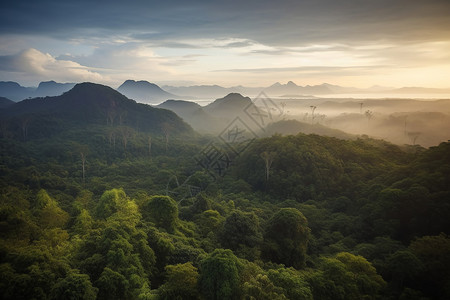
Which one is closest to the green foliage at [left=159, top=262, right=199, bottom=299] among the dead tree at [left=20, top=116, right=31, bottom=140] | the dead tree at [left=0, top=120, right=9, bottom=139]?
the dead tree at [left=20, top=116, right=31, bottom=140]

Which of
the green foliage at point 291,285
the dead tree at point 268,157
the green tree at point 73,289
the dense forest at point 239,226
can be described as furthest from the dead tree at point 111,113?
the green foliage at point 291,285

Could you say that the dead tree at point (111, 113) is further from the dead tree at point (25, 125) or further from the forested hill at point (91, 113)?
the dead tree at point (25, 125)

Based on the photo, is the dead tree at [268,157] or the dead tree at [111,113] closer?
the dead tree at [268,157]

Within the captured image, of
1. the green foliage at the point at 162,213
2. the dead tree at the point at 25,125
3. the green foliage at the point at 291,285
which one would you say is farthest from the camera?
the dead tree at the point at 25,125

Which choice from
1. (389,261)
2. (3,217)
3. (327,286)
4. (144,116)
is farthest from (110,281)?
(144,116)

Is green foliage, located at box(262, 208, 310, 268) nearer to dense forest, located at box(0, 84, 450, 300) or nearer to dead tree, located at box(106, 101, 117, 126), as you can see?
dense forest, located at box(0, 84, 450, 300)

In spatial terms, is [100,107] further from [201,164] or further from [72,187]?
[72,187]

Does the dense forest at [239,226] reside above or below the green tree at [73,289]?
below

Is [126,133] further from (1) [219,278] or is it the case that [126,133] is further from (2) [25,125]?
(1) [219,278]
